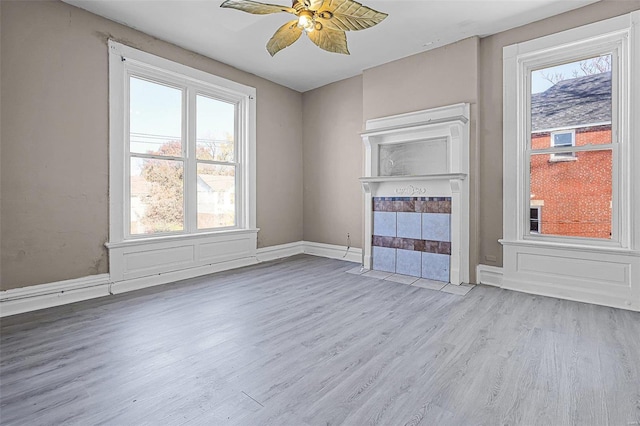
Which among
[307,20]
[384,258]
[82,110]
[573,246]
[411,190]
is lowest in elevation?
[384,258]

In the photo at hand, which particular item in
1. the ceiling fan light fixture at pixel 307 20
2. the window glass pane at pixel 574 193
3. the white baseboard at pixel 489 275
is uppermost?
the ceiling fan light fixture at pixel 307 20

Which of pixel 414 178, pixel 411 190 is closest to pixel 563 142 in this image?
pixel 414 178

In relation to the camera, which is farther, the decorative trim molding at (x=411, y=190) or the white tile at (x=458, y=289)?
the decorative trim molding at (x=411, y=190)

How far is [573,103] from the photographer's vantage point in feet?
11.5

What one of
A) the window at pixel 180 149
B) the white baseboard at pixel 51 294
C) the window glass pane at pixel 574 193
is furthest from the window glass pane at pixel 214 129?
the window glass pane at pixel 574 193

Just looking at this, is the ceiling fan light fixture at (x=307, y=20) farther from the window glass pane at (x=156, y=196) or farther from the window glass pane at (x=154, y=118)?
the window glass pane at (x=156, y=196)

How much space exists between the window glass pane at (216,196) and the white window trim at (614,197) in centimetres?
384

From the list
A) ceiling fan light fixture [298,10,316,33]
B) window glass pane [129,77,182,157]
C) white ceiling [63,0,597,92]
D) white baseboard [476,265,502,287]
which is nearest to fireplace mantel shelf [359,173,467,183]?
white baseboard [476,265,502,287]

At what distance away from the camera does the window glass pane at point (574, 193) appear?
333cm

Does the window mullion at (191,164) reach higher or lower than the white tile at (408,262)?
higher

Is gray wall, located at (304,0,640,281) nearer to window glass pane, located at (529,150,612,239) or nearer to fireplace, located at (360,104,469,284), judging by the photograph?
fireplace, located at (360,104,469,284)

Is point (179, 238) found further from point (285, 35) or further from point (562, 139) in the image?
point (562, 139)

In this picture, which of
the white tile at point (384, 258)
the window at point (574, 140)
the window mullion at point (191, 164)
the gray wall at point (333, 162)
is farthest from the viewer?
the gray wall at point (333, 162)

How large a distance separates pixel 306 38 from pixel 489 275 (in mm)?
3762
